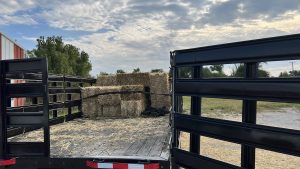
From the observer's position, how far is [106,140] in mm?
4520

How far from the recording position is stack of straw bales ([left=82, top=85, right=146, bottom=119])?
8041mm

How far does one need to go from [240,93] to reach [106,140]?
2.48m

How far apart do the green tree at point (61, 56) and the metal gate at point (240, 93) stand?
2631 cm

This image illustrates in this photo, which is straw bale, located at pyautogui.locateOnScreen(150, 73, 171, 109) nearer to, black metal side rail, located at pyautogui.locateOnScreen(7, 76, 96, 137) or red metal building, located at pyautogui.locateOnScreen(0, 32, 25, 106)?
black metal side rail, located at pyautogui.locateOnScreen(7, 76, 96, 137)

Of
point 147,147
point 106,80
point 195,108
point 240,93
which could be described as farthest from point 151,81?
point 240,93

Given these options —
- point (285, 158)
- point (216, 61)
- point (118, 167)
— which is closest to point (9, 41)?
point (285, 158)

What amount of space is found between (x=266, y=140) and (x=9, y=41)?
1177cm

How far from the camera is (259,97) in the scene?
225 cm

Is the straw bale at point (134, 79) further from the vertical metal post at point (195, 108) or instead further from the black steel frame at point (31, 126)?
the vertical metal post at point (195, 108)

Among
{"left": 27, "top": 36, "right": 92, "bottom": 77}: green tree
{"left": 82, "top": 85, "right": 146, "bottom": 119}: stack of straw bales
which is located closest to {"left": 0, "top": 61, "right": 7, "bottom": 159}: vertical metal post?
{"left": 82, "top": 85, "right": 146, "bottom": 119}: stack of straw bales

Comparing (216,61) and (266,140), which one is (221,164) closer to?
(266,140)

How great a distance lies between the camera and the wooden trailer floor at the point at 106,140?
3.70m

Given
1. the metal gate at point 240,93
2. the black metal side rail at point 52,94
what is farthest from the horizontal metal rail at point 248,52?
the black metal side rail at point 52,94

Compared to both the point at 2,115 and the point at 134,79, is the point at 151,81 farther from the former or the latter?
the point at 2,115
